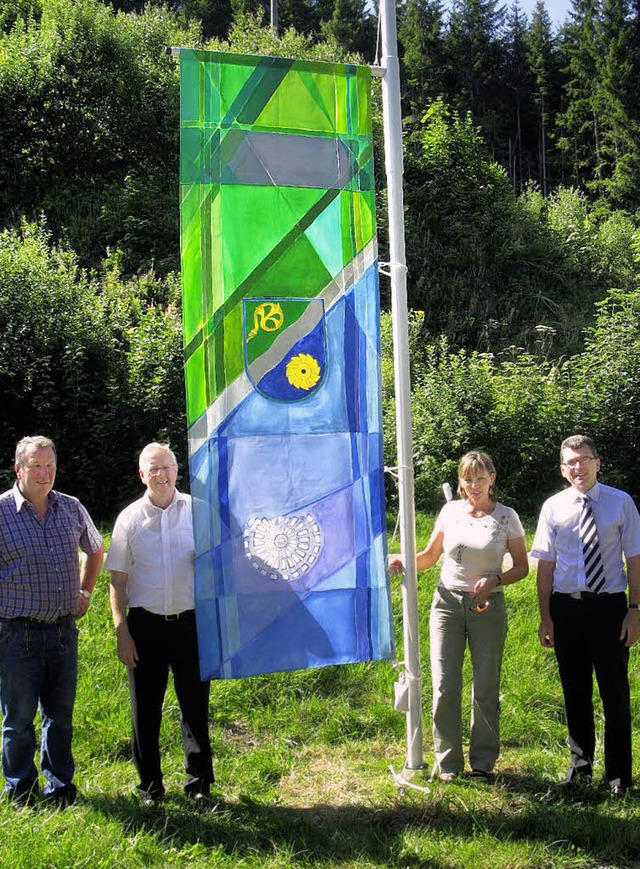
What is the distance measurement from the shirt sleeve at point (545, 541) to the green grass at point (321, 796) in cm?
124

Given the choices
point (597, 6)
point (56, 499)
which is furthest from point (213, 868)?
point (597, 6)

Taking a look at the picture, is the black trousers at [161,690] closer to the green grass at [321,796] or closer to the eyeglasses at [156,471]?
the green grass at [321,796]

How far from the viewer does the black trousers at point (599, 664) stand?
441 centimetres

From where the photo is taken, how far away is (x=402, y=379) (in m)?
4.50

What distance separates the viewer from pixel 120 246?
16.2 meters

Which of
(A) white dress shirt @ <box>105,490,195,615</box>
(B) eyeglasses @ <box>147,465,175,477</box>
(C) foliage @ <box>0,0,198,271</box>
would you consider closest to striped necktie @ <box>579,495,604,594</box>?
(A) white dress shirt @ <box>105,490,195,615</box>

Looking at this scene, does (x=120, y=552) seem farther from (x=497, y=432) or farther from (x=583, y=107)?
(x=583, y=107)

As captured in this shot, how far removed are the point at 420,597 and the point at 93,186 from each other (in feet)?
47.9

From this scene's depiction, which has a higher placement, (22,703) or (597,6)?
(597,6)

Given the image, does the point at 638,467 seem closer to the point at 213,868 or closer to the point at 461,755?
the point at 461,755

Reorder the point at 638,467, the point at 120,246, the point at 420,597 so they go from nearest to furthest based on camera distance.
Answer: the point at 420,597 → the point at 638,467 → the point at 120,246

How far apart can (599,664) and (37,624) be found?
2886 mm

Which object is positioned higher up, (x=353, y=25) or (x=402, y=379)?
(x=353, y=25)

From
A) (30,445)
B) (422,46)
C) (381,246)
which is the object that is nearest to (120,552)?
(30,445)
